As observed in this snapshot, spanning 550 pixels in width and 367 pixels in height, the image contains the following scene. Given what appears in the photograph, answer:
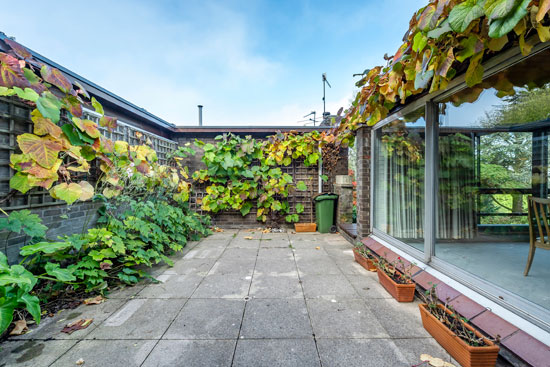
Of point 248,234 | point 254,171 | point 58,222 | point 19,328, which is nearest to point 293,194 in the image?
point 254,171

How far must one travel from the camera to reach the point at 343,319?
5.65 ft

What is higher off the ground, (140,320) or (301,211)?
(301,211)

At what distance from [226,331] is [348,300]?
110cm

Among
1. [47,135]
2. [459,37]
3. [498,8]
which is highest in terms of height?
[459,37]

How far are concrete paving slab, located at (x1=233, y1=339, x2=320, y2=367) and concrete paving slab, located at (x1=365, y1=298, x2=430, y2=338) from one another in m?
0.63

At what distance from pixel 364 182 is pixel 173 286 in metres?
2.90

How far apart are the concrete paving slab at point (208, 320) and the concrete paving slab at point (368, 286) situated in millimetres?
1162

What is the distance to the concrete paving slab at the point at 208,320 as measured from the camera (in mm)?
1561

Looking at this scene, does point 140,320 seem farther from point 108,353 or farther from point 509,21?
point 509,21

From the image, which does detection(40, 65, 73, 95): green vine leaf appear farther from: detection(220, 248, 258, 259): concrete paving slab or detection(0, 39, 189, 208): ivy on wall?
detection(220, 248, 258, 259): concrete paving slab

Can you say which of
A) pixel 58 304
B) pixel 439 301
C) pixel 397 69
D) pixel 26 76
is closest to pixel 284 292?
pixel 439 301

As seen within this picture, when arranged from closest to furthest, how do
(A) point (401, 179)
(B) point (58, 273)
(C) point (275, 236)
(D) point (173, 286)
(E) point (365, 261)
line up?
(B) point (58, 273), (D) point (173, 286), (E) point (365, 261), (A) point (401, 179), (C) point (275, 236)

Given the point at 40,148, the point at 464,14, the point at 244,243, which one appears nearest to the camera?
the point at 464,14

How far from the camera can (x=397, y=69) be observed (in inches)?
72.1
